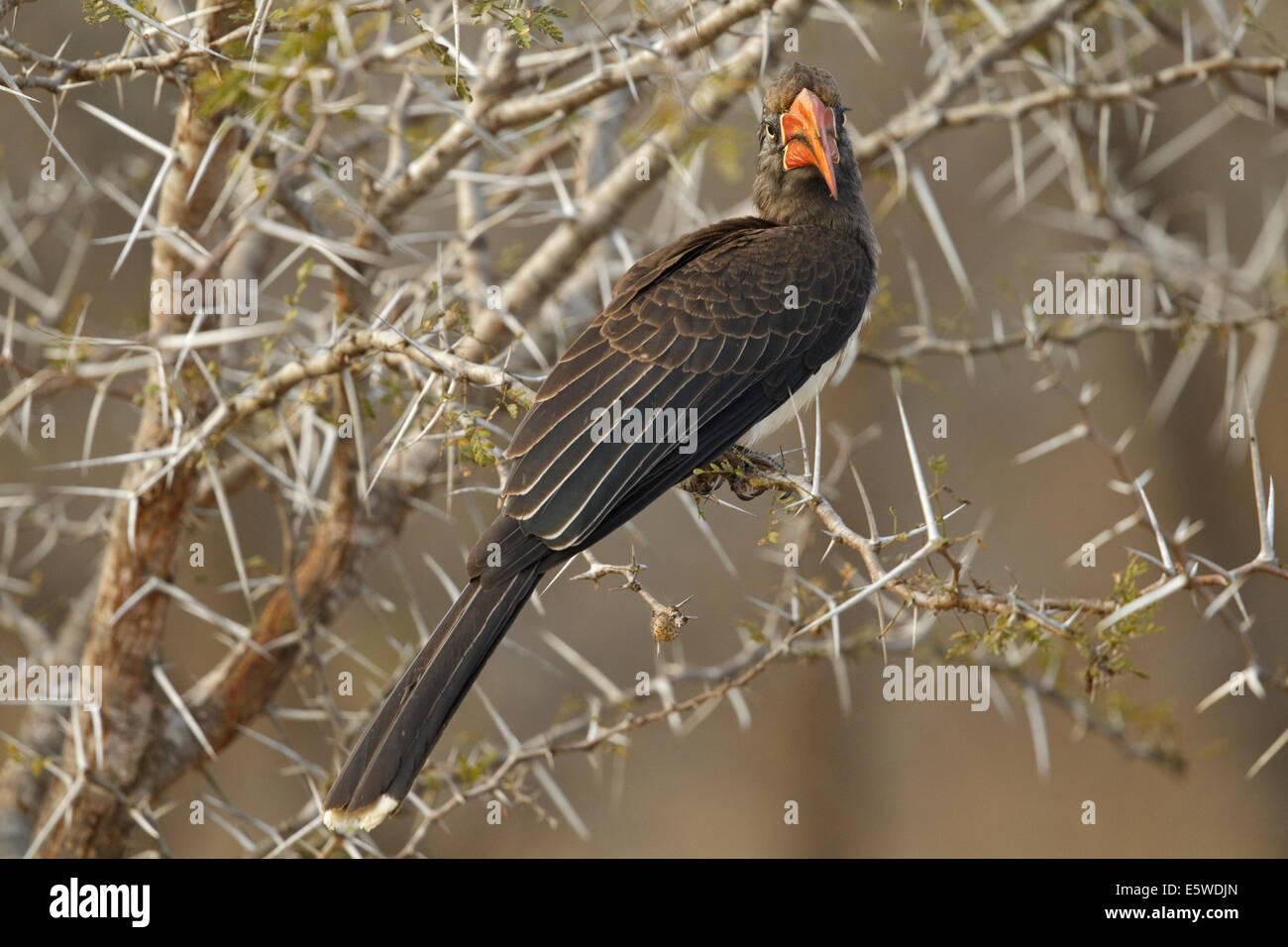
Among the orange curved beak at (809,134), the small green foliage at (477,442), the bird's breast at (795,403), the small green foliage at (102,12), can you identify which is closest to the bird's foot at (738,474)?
the bird's breast at (795,403)

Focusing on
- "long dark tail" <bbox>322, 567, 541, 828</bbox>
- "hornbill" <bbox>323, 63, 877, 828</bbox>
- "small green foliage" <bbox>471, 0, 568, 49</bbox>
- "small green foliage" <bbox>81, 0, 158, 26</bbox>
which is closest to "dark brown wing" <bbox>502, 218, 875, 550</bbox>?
"hornbill" <bbox>323, 63, 877, 828</bbox>

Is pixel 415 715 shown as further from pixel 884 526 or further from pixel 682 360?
pixel 884 526

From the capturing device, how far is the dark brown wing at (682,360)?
2984 millimetres

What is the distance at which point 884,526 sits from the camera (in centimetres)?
730

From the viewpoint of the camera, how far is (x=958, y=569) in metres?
2.34

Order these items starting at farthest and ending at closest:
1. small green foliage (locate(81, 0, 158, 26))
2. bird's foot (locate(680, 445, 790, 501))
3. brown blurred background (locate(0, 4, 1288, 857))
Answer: brown blurred background (locate(0, 4, 1288, 857)), bird's foot (locate(680, 445, 790, 501)), small green foliage (locate(81, 0, 158, 26))

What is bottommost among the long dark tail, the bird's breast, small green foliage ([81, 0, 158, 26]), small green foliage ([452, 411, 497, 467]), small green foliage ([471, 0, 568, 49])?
the long dark tail

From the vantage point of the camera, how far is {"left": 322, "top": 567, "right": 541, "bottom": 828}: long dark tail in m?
2.70

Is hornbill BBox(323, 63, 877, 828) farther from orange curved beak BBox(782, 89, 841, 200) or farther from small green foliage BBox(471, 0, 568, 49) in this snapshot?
small green foliage BBox(471, 0, 568, 49)

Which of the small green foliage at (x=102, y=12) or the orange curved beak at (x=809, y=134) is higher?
the orange curved beak at (x=809, y=134)

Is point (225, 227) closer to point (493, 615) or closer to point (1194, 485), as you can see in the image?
point (493, 615)

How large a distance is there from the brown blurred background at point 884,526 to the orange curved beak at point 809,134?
117 inches

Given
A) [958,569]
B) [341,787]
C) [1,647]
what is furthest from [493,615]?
[1,647]

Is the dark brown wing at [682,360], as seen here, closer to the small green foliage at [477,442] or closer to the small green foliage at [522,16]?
the small green foliage at [477,442]
